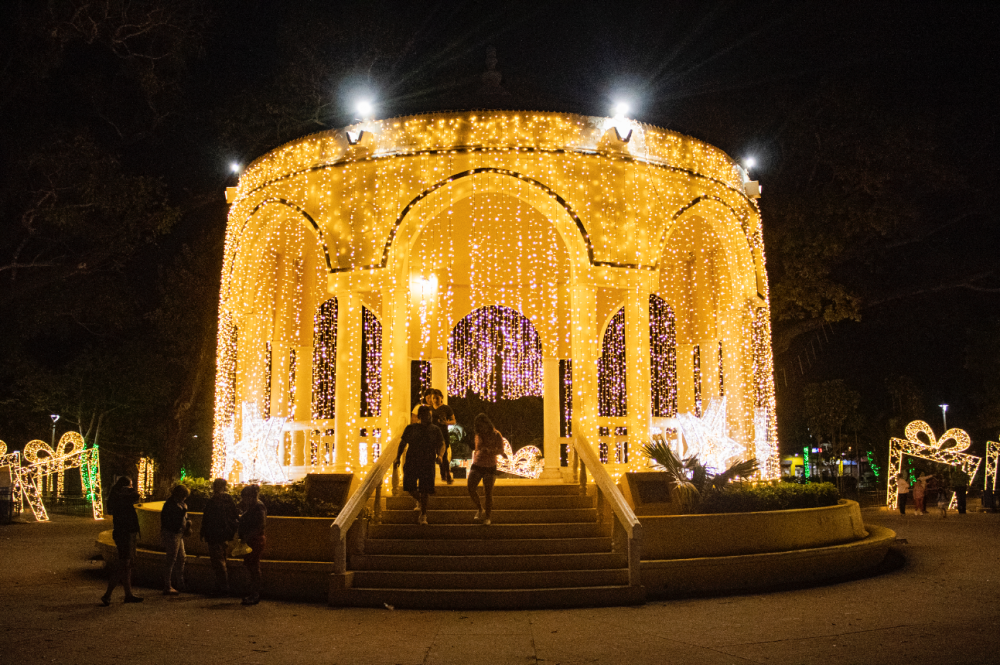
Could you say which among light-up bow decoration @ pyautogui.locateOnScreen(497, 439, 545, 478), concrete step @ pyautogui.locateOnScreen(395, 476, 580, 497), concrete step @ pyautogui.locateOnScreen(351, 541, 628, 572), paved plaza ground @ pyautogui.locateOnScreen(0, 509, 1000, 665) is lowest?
paved plaza ground @ pyautogui.locateOnScreen(0, 509, 1000, 665)

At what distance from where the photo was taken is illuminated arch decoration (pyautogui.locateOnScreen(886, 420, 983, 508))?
2131 cm

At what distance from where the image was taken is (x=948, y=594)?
8758mm

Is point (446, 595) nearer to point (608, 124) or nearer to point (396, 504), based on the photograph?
point (396, 504)

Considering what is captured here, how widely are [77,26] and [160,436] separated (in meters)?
16.0

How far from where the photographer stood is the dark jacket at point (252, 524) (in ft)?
29.3

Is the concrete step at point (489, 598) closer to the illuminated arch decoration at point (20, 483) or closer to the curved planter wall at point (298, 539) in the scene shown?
the curved planter wall at point (298, 539)

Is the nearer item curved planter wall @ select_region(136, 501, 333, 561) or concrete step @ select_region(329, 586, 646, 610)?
concrete step @ select_region(329, 586, 646, 610)

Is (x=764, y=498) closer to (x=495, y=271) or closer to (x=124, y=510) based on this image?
(x=124, y=510)

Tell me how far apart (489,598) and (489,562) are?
26.5 inches

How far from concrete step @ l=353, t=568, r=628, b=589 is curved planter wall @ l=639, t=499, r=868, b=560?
793mm

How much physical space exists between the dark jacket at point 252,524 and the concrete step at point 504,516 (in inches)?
67.6

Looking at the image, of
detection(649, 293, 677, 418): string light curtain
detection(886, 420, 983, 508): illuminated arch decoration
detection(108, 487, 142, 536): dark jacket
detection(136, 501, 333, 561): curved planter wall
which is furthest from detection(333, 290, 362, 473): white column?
detection(886, 420, 983, 508): illuminated arch decoration

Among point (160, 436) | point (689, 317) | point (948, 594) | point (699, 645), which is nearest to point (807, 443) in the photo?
point (689, 317)

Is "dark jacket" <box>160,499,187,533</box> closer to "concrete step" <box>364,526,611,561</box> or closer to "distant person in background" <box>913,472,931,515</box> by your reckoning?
"concrete step" <box>364,526,611,561</box>
